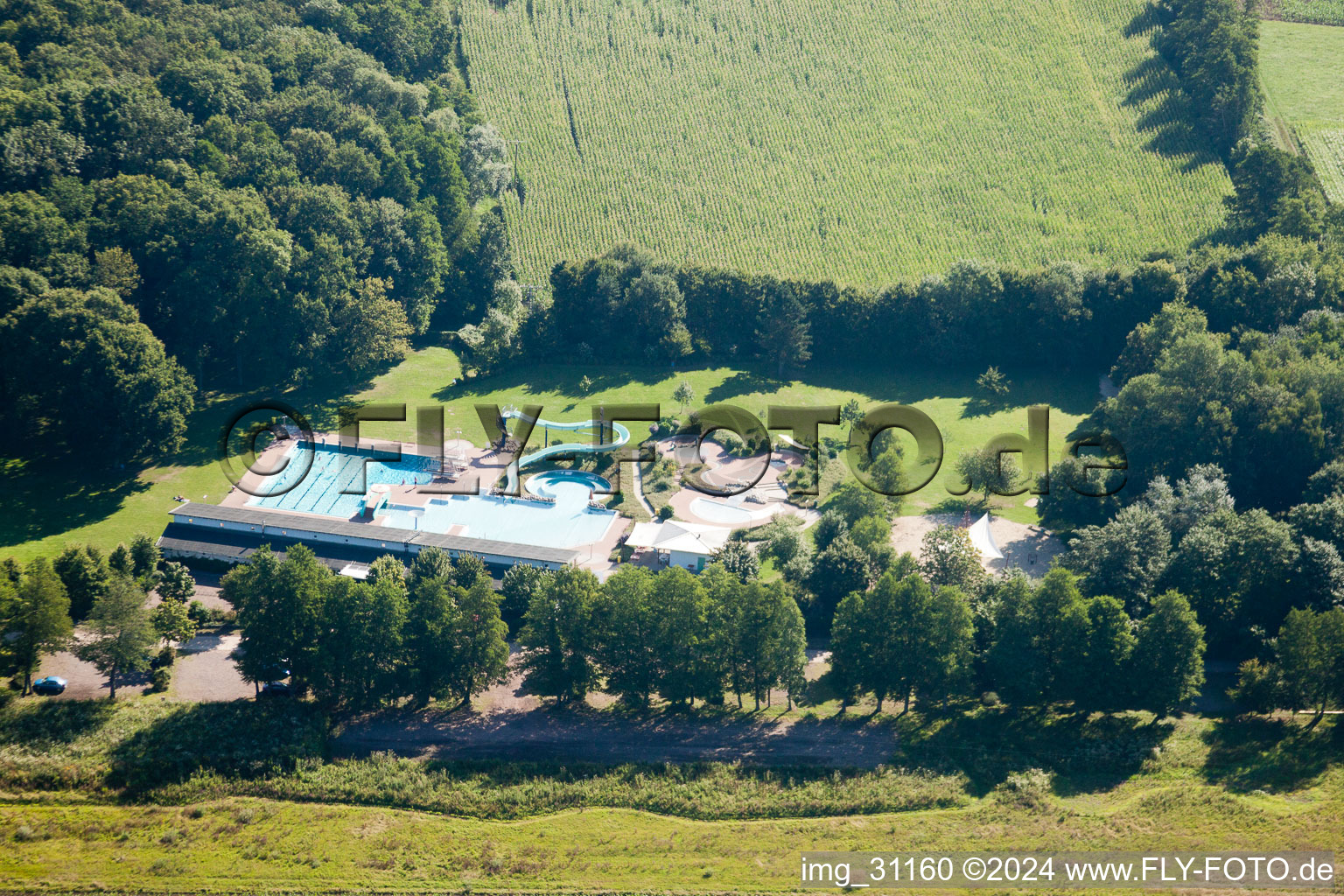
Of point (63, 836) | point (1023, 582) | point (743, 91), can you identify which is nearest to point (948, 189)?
point (743, 91)

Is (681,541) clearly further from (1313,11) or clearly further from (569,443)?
(1313,11)

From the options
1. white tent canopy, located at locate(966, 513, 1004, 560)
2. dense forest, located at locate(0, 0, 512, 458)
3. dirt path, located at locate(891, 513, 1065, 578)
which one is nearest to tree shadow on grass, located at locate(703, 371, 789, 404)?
dirt path, located at locate(891, 513, 1065, 578)

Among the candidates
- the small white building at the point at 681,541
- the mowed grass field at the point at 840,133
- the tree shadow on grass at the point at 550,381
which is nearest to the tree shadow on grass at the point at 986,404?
the mowed grass field at the point at 840,133

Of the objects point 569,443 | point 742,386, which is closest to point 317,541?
point 569,443

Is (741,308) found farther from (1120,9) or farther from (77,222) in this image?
(1120,9)

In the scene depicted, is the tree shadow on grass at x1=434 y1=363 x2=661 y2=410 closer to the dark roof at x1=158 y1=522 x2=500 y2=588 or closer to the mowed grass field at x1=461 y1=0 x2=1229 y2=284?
the mowed grass field at x1=461 y1=0 x2=1229 y2=284

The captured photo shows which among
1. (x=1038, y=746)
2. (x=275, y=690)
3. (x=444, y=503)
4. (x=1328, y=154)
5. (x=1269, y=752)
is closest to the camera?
(x=1269, y=752)
